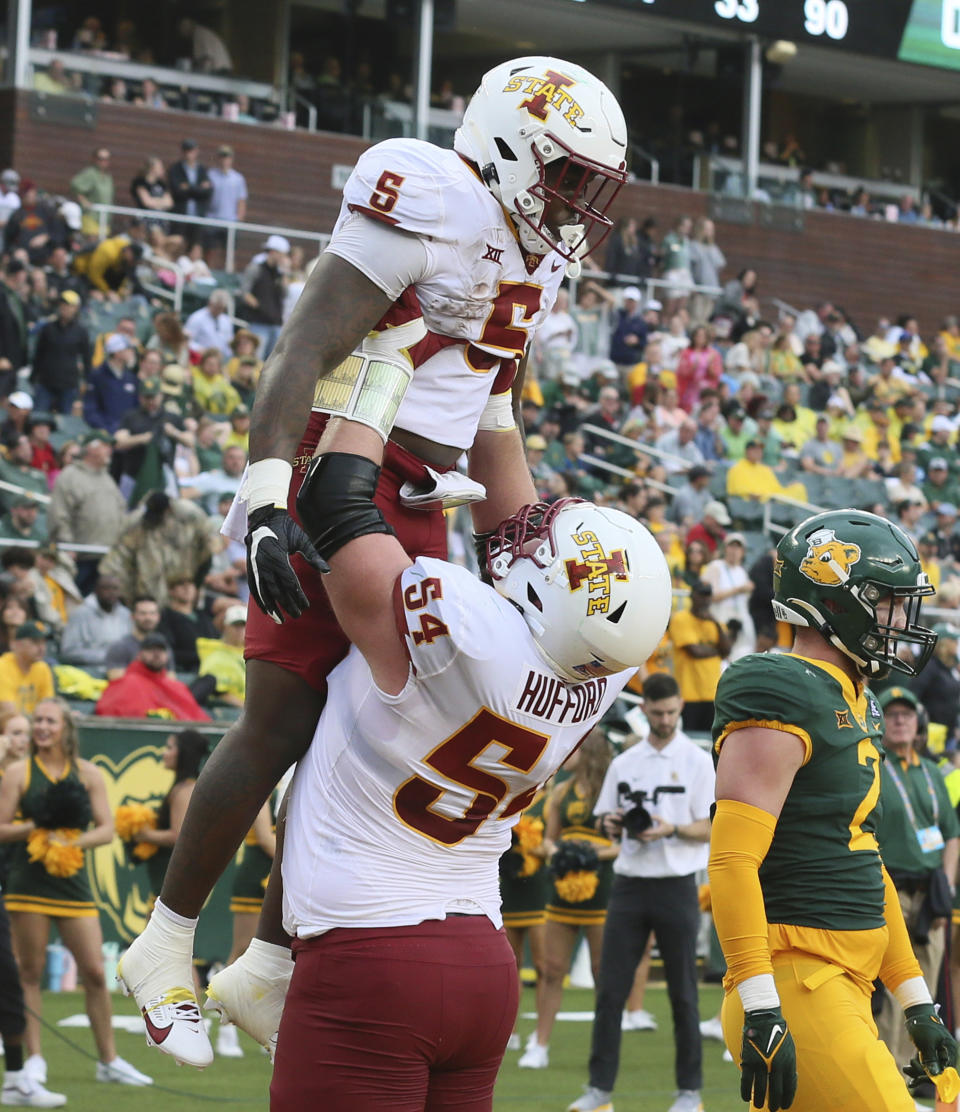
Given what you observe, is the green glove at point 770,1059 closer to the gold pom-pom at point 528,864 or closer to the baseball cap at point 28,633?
the gold pom-pom at point 528,864

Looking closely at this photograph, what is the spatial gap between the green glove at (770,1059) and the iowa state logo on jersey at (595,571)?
48.4 inches

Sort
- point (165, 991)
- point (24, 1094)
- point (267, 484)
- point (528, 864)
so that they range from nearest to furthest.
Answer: point (267, 484) < point (165, 991) < point (24, 1094) < point (528, 864)

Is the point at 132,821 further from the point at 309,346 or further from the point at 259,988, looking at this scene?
the point at 309,346

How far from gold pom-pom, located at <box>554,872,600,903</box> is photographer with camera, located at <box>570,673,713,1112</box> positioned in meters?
0.37

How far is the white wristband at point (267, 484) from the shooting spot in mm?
3217

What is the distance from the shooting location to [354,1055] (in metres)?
3.28

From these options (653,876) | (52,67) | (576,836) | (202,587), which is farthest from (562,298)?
(653,876)

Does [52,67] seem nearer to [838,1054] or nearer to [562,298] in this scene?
[562,298]

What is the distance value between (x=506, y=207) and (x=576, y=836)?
6921 mm

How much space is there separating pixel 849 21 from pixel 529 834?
1770cm

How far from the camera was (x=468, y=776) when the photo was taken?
131 inches

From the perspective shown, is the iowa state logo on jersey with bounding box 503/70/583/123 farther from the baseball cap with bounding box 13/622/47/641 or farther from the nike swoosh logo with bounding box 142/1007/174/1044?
the baseball cap with bounding box 13/622/47/641

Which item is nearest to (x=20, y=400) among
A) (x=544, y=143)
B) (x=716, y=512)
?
(x=716, y=512)

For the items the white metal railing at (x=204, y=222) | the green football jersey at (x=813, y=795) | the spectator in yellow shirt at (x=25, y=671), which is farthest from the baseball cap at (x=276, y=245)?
the green football jersey at (x=813, y=795)
